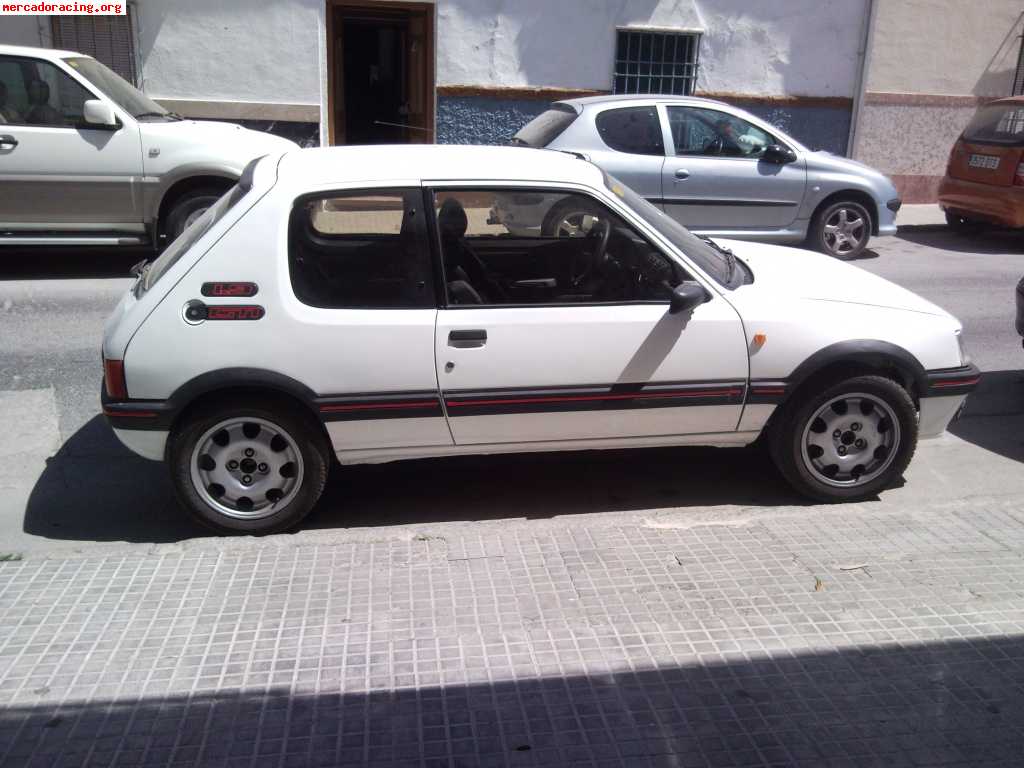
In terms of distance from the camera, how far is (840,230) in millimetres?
11430

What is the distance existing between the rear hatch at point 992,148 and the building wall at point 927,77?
2567 millimetres

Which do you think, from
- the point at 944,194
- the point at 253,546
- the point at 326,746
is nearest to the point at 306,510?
the point at 253,546

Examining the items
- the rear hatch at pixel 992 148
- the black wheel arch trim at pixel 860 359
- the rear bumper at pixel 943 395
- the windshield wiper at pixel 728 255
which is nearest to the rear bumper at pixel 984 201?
the rear hatch at pixel 992 148

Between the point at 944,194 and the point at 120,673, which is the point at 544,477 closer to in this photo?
the point at 120,673

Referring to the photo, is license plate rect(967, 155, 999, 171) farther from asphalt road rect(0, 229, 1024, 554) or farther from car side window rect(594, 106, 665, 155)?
asphalt road rect(0, 229, 1024, 554)

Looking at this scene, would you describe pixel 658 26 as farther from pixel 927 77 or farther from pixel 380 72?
pixel 927 77

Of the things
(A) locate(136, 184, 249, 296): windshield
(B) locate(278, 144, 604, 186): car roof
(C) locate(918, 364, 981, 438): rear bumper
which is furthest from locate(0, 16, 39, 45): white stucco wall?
(C) locate(918, 364, 981, 438): rear bumper

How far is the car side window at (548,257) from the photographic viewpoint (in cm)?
479

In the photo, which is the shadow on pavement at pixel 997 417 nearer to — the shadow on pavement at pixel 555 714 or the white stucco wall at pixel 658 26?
the shadow on pavement at pixel 555 714

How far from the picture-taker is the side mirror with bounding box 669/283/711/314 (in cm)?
469

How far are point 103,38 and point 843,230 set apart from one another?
370 inches

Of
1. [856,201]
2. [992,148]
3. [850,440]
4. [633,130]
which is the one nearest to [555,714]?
[850,440]

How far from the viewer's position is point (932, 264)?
38.2 feet

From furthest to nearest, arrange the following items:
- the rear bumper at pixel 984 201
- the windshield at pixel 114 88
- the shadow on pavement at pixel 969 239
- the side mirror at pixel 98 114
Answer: the shadow on pavement at pixel 969 239, the rear bumper at pixel 984 201, the windshield at pixel 114 88, the side mirror at pixel 98 114
